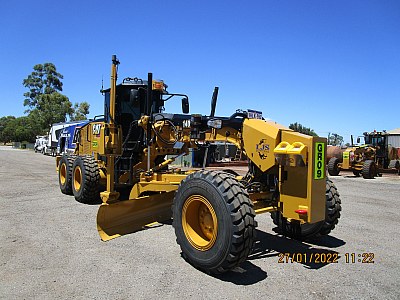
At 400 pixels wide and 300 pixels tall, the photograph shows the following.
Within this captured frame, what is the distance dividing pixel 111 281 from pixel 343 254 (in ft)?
11.0

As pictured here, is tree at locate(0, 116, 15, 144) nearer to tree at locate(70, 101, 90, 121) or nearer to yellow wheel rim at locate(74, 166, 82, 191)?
tree at locate(70, 101, 90, 121)

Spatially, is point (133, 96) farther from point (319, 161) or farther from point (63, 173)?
point (319, 161)

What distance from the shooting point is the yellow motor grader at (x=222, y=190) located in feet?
13.5

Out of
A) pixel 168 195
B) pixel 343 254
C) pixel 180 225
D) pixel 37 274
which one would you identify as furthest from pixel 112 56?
pixel 343 254

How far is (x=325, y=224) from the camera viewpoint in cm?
543

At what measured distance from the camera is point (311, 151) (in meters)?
4.19

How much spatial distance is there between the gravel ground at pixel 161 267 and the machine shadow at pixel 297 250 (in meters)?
0.02

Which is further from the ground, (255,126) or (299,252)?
(255,126)

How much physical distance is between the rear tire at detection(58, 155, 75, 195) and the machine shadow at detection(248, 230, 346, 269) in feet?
19.3

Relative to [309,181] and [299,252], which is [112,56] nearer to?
[309,181]

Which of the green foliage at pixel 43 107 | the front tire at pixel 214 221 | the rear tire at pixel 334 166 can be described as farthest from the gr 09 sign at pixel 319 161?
the green foliage at pixel 43 107

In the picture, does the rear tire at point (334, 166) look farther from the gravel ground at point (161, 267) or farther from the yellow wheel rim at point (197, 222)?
the yellow wheel rim at point (197, 222)

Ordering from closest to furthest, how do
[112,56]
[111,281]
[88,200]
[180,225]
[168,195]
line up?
1. [111,281]
2. [180,225]
3. [112,56]
4. [168,195]
5. [88,200]

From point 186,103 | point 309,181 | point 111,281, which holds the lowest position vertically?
point 111,281
